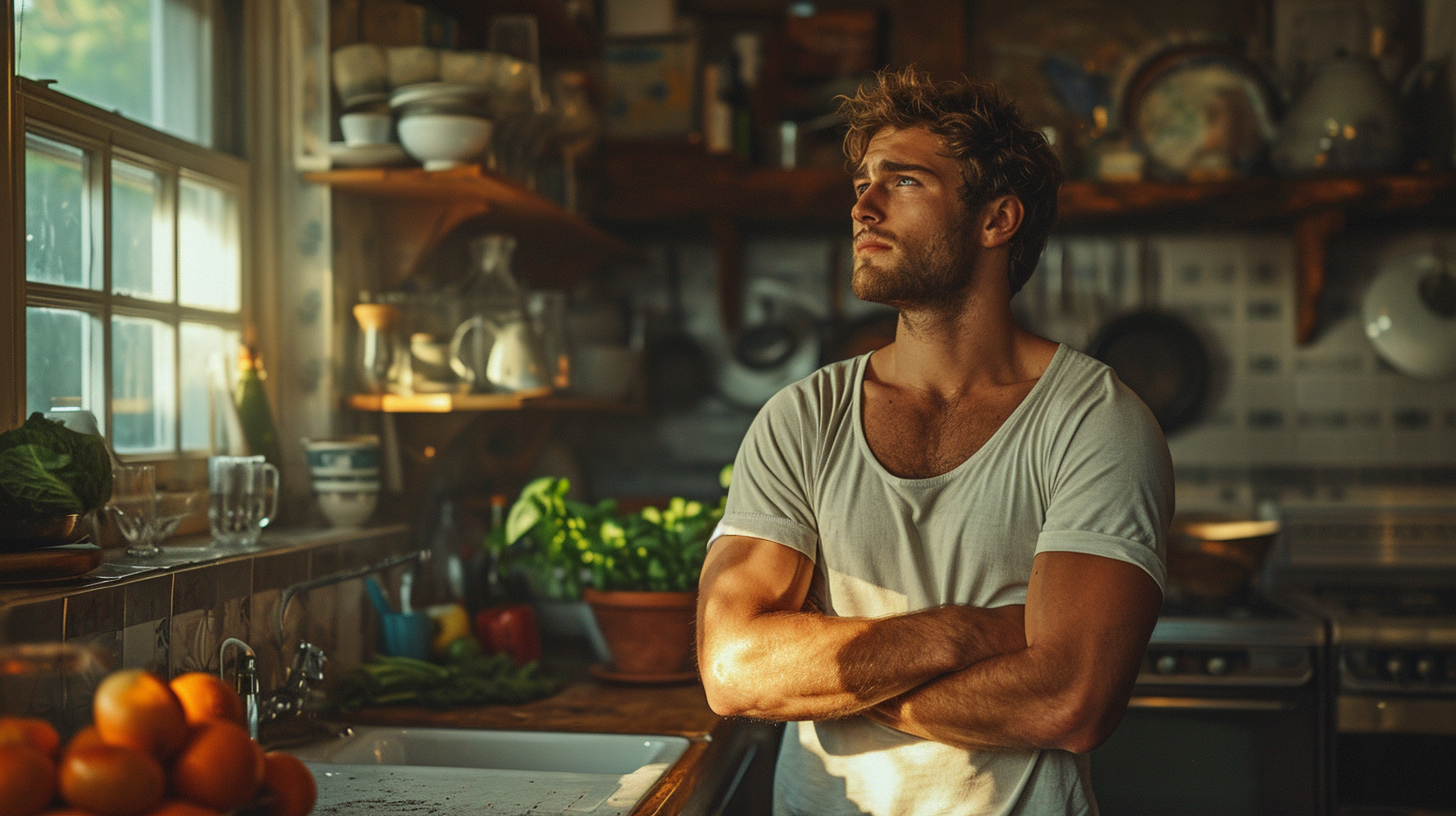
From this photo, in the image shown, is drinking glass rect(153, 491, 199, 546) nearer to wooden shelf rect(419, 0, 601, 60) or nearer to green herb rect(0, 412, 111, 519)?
green herb rect(0, 412, 111, 519)

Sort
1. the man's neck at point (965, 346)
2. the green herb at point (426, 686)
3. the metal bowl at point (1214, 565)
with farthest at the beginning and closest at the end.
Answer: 1. the metal bowl at point (1214, 565)
2. the green herb at point (426, 686)
3. the man's neck at point (965, 346)

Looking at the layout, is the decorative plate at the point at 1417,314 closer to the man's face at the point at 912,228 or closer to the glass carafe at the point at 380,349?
the man's face at the point at 912,228

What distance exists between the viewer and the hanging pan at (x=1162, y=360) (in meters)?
3.09

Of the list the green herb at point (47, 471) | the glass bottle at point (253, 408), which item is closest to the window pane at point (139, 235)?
the glass bottle at point (253, 408)

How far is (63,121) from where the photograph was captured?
1.46 meters

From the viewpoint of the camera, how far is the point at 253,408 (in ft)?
5.90

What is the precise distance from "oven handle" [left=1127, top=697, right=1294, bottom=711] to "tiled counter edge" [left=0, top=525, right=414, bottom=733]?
60.0 inches

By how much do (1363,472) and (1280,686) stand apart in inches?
38.5

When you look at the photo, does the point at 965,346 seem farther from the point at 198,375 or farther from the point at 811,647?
the point at 198,375

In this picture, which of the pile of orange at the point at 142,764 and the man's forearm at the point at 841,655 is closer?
the pile of orange at the point at 142,764

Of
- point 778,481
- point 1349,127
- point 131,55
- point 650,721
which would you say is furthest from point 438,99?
point 1349,127

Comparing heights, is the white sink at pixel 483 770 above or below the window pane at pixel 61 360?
below

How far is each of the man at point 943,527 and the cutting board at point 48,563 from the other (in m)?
0.66

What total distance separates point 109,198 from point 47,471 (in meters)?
0.59
